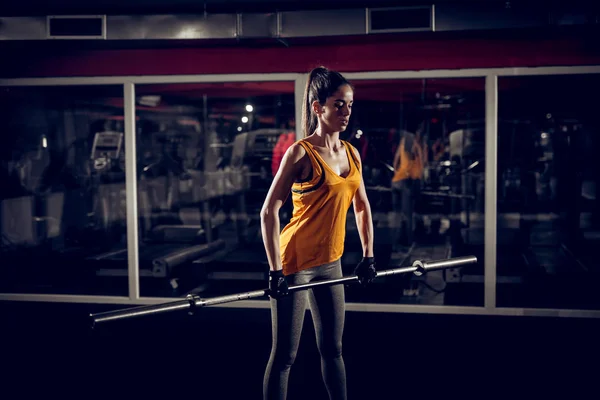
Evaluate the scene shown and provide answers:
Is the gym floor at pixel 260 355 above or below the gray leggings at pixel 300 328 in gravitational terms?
below

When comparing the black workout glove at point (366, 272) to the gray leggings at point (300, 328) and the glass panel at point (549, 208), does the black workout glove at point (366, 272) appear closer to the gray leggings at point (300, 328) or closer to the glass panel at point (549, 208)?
the gray leggings at point (300, 328)

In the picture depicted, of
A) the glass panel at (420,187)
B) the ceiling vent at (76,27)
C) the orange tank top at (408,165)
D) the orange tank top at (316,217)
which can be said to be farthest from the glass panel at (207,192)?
the orange tank top at (316,217)

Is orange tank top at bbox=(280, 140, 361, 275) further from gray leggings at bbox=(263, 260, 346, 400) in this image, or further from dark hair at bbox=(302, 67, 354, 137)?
dark hair at bbox=(302, 67, 354, 137)

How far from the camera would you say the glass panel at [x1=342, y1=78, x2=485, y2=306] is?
615cm

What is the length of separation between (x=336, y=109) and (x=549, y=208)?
9.10 meters

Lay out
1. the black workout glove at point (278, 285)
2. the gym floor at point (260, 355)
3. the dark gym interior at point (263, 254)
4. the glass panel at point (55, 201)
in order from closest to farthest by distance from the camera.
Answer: the black workout glove at point (278, 285)
the gym floor at point (260, 355)
the dark gym interior at point (263, 254)
the glass panel at point (55, 201)

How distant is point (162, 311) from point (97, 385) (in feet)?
5.73

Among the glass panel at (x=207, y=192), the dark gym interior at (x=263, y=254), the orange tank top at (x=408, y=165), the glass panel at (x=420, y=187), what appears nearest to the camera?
the dark gym interior at (x=263, y=254)

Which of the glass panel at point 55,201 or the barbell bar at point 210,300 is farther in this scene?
the glass panel at point 55,201

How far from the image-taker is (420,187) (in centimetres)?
889

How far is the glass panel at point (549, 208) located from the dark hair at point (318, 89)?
10.0 ft

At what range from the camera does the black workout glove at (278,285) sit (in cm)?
238

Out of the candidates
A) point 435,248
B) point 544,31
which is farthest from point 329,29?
point 435,248

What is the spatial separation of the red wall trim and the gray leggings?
2777 millimetres
